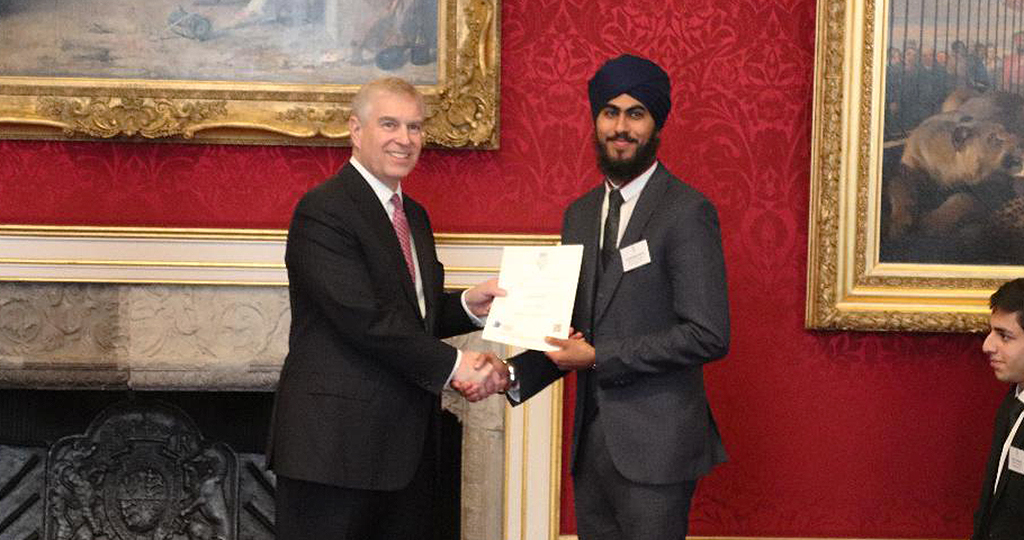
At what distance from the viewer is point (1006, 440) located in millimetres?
3586

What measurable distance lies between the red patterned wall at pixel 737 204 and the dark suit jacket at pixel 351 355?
1.10m

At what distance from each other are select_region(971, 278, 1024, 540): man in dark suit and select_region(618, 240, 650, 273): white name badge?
1241mm

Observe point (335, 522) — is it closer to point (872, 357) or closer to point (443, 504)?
point (443, 504)

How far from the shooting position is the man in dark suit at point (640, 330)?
3.16 meters

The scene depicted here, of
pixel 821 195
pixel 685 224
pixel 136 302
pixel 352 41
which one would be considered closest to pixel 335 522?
pixel 685 224

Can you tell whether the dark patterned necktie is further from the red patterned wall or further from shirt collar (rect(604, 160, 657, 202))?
the red patterned wall

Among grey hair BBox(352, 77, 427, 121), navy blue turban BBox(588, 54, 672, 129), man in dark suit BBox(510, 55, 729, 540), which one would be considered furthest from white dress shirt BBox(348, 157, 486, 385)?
navy blue turban BBox(588, 54, 672, 129)

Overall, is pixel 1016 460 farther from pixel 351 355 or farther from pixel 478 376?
pixel 351 355

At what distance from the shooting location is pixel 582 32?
→ 4391mm

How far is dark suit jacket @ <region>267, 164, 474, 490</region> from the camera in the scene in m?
3.20

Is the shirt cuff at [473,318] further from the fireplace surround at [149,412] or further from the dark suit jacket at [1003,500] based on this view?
the dark suit jacket at [1003,500]

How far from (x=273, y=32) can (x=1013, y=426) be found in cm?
273

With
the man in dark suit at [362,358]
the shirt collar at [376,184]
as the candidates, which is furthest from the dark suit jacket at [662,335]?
the shirt collar at [376,184]

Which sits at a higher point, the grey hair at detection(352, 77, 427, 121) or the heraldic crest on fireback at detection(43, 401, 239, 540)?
the grey hair at detection(352, 77, 427, 121)
